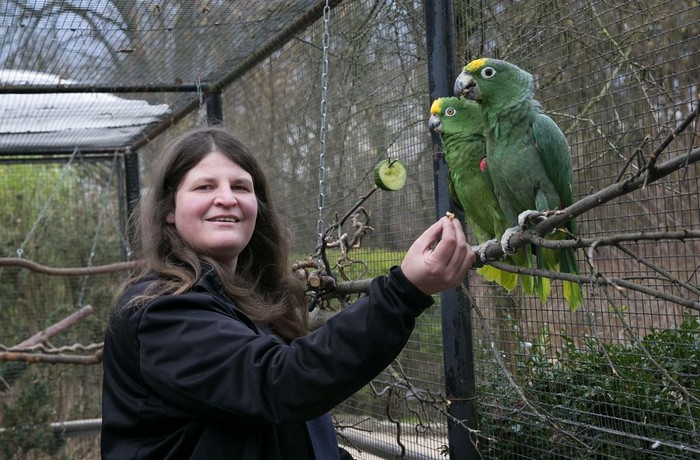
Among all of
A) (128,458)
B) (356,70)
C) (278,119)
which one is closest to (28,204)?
(278,119)

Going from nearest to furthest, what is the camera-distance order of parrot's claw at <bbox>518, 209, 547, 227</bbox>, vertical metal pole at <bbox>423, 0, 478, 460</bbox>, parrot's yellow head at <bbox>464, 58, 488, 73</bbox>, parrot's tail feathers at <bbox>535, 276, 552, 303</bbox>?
parrot's claw at <bbox>518, 209, 547, 227</bbox> < parrot's yellow head at <bbox>464, 58, 488, 73</bbox> < parrot's tail feathers at <bbox>535, 276, 552, 303</bbox> < vertical metal pole at <bbox>423, 0, 478, 460</bbox>

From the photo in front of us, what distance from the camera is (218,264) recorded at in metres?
1.15

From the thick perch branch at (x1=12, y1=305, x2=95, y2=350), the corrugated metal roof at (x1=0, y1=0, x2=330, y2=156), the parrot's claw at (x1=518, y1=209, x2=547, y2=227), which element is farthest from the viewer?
the thick perch branch at (x1=12, y1=305, x2=95, y2=350)

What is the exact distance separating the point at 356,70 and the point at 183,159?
1372mm

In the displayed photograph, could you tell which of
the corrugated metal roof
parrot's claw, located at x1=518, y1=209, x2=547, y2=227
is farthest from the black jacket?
the corrugated metal roof

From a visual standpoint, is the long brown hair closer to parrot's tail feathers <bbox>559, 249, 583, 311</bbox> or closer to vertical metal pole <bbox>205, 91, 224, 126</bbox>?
parrot's tail feathers <bbox>559, 249, 583, 311</bbox>

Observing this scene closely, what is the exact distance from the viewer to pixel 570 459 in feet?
5.11

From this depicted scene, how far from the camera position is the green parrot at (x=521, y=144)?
1.49m

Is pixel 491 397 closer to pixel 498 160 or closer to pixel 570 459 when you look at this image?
pixel 570 459

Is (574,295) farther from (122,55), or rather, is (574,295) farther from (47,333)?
(47,333)

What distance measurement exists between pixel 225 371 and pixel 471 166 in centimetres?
101

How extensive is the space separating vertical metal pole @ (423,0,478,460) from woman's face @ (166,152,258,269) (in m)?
0.75

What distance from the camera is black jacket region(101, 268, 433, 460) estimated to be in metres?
0.86

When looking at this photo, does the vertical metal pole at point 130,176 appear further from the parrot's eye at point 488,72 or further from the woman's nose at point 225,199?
the woman's nose at point 225,199
